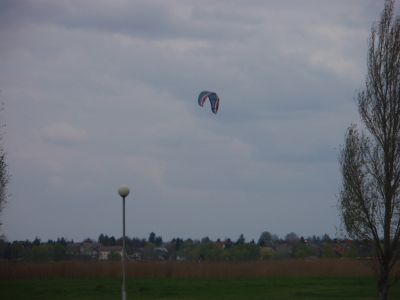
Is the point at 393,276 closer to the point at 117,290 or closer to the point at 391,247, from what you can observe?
the point at 391,247

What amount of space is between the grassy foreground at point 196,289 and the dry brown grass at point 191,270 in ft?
2.31

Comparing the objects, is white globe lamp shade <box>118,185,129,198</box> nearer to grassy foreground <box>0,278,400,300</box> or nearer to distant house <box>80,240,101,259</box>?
grassy foreground <box>0,278,400,300</box>

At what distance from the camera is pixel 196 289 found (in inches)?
1421

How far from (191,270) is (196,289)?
6.76m

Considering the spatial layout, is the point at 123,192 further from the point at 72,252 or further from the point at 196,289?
the point at 72,252

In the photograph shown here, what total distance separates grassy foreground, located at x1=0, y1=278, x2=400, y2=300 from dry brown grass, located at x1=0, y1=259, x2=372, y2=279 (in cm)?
70

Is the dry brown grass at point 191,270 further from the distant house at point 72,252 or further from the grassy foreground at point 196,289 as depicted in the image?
the distant house at point 72,252

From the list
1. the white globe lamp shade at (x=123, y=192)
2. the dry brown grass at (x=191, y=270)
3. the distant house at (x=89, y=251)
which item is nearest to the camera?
the white globe lamp shade at (x=123, y=192)

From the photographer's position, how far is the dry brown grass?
136 feet

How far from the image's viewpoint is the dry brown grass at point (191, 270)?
41562 mm

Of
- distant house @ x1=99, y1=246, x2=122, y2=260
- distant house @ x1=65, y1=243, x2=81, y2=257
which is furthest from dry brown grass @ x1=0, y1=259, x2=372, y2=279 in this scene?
distant house @ x1=65, y1=243, x2=81, y2=257

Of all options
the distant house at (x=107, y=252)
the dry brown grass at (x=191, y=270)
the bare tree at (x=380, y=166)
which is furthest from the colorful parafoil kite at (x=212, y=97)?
the distant house at (x=107, y=252)

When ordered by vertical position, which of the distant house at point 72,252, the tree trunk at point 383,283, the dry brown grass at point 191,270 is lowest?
the tree trunk at point 383,283

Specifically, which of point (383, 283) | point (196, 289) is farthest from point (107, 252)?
point (383, 283)
